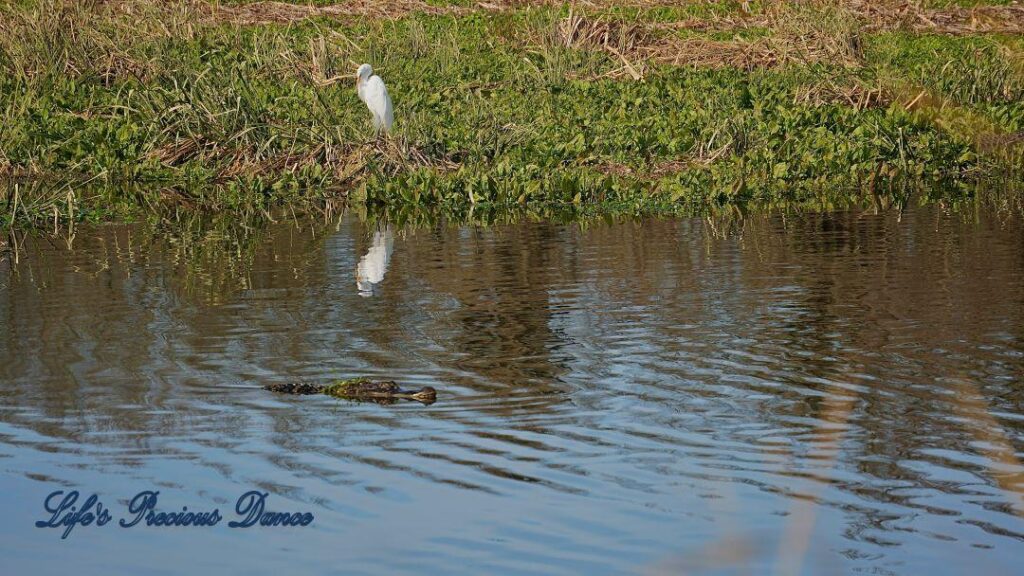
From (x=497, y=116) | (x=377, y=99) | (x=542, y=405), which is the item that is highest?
(x=377, y=99)

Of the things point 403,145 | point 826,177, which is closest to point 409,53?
point 403,145

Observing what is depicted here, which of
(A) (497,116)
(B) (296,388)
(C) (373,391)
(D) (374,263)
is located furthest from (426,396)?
(A) (497,116)

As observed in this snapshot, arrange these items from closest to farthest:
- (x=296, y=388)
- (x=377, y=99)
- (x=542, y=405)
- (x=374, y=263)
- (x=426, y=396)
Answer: (x=542, y=405) → (x=426, y=396) → (x=296, y=388) → (x=374, y=263) → (x=377, y=99)

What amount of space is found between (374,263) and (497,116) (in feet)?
21.9

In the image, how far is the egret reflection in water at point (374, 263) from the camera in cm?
1083

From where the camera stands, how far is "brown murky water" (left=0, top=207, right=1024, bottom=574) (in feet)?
17.3

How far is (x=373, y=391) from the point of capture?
744 centimetres

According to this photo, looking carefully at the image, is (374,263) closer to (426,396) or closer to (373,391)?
(373,391)

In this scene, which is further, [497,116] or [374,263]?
[497,116]

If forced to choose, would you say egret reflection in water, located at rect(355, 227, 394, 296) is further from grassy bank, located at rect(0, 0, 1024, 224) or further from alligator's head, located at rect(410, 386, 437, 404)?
alligator's head, located at rect(410, 386, 437, 404)

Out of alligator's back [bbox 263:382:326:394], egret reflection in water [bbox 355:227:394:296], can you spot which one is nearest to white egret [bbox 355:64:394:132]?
egret reflection in water [bbox 355:227:394:296]

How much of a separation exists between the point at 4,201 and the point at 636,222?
223 inches

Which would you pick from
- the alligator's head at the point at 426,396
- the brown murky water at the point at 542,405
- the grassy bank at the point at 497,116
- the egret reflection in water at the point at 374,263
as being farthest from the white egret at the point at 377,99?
the alligator's head at the point at 426,396

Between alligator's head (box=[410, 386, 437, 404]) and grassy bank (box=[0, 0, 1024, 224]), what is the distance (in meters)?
6.41
